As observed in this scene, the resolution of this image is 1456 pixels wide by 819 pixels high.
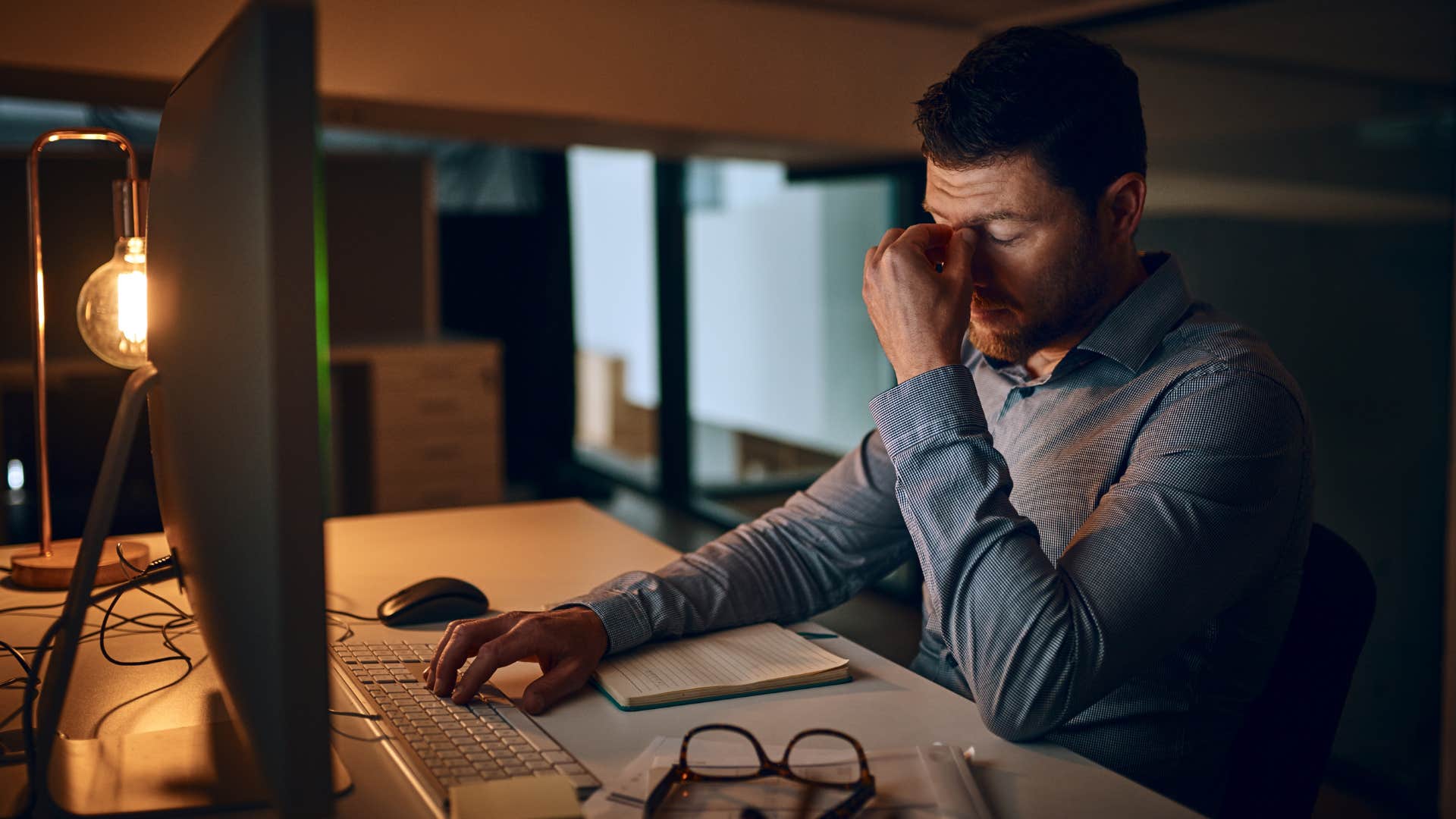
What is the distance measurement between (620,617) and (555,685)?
0.13 meters

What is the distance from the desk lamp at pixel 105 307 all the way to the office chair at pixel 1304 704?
1345 millimetres

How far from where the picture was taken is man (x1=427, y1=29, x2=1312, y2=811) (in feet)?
3.42

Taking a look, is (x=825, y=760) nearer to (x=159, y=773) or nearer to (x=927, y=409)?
(x=927, y=409)

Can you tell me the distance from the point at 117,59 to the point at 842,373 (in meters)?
2.67

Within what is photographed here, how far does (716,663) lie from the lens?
3.87 feet

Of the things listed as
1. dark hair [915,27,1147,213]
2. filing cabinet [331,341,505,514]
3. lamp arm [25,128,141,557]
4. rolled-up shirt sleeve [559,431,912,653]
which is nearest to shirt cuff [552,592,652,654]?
rolled-up shirt sleeve [559,431,912,653]

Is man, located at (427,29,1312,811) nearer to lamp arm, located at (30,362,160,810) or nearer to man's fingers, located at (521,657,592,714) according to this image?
man's fingers, located at (521,657,592,714)

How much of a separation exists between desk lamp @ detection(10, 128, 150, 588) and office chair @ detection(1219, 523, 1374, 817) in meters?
1.34

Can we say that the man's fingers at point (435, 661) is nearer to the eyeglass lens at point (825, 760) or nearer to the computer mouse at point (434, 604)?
the computer mouse at point (434, 604)

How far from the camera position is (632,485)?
592 centimetres

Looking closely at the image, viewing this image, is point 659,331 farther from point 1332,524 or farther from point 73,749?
point 73,749

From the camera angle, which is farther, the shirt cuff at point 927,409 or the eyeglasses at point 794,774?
the shirt cuff at point 927,409

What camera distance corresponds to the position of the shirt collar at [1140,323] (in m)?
1.27

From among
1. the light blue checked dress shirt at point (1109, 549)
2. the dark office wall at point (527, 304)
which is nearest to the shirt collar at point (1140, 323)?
the light blue checked dress shirt at point (1109, 549)
